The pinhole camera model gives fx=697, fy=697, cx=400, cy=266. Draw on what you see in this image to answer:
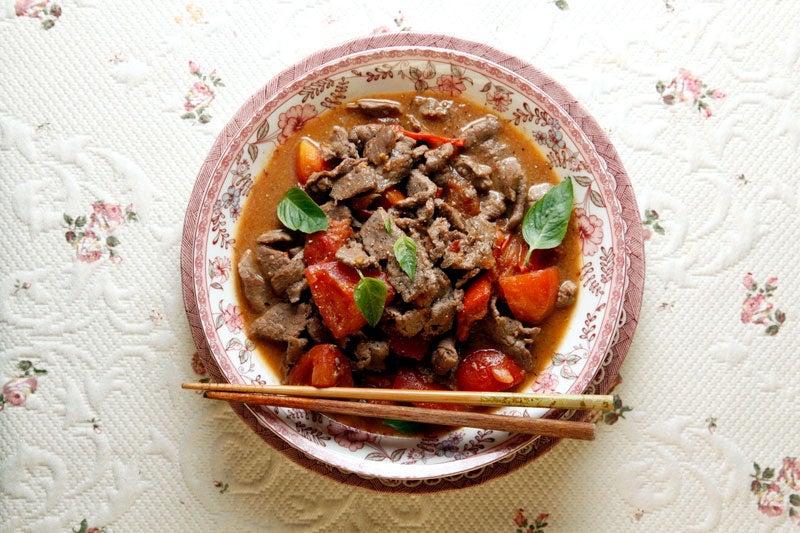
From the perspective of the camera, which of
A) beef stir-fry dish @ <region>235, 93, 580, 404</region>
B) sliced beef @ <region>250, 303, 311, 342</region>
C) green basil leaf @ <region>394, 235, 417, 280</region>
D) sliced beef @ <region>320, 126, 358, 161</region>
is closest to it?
green basil leaf @ <region>394, 235, 417, 280</region>

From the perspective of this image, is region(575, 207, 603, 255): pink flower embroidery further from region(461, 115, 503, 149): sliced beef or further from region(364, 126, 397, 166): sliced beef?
region(364, 126, 397, 166): sliced beef

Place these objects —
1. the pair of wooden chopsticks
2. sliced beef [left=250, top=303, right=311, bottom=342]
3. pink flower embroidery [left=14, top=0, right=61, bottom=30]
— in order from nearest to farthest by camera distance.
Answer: the pair of wooden chopsticks, sliced beef [left=250, top=303, right=311, bottom=342], pink flower embroidery [left=14, top=0, right=61, bottom=30]

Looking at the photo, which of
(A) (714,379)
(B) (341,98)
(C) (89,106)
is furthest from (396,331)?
(C) (89,106)

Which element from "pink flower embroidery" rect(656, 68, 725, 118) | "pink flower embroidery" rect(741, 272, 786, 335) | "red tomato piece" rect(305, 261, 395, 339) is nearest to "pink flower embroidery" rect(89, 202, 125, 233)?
"red tomato piece" rect(305, 261, 395, 339)

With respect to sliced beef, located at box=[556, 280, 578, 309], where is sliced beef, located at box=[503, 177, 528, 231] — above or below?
above

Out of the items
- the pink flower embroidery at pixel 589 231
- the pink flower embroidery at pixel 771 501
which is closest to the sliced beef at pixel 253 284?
the pink flower embroidery at pixel 589 231

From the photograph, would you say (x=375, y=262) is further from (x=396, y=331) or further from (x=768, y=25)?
(x=768, y=25)

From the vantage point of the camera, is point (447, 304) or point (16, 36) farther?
point (16, 36)
